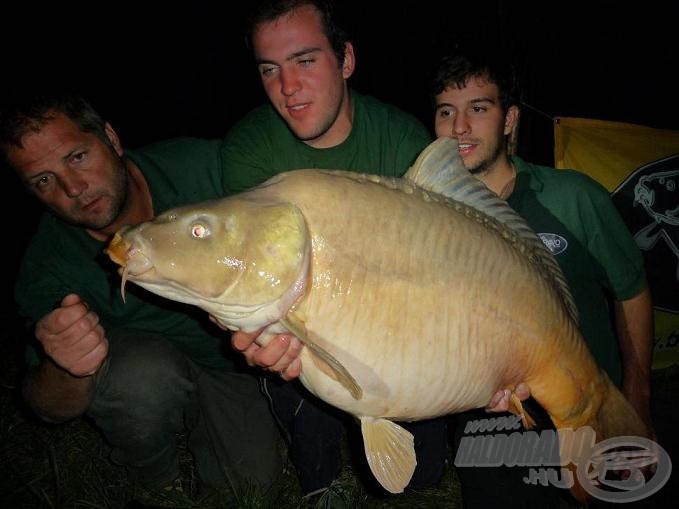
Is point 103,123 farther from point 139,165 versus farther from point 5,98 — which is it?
point 5,98

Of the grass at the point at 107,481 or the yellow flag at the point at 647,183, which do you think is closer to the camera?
the grass at the point at 107,481

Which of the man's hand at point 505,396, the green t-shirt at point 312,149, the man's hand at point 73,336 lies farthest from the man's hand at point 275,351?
the green t-shirt at point 312,149

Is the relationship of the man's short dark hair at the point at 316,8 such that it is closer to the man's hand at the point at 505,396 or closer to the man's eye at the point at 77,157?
the man's eye at the point at 77,157

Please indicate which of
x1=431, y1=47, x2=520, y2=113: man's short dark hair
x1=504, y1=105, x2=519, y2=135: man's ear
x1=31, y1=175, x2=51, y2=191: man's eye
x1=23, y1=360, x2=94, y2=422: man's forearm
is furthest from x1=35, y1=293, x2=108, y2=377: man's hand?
x1=504, y1=105, x2=519, y2=135: man's ear

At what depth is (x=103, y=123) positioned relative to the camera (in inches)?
105

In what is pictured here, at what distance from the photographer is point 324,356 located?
60.4 inches

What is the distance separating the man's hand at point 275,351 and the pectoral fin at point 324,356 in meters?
0.11

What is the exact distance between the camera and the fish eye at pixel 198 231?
1484 mm

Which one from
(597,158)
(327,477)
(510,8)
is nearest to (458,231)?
(327,477)

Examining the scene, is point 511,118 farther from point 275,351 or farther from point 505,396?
point 275,351

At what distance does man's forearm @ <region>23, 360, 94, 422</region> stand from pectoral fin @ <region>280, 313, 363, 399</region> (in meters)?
1.41

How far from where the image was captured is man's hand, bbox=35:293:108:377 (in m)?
1.88

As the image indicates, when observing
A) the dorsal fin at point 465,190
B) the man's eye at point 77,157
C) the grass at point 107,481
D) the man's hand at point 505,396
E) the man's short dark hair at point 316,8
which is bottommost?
the grass at point 107,481

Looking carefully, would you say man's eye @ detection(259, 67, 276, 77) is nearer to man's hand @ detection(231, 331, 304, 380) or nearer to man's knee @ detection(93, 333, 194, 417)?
man's hand @ detection(231, 331, 304, 380)
